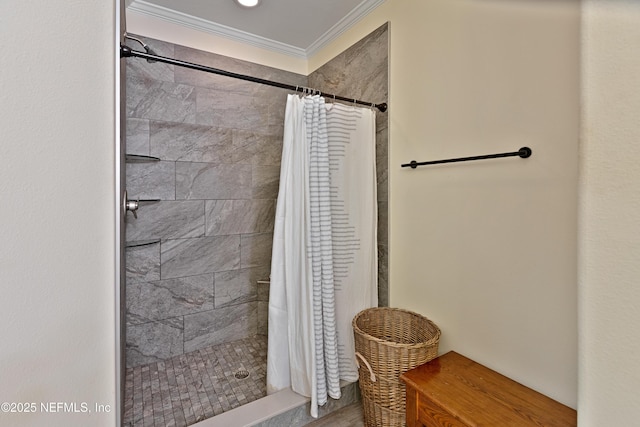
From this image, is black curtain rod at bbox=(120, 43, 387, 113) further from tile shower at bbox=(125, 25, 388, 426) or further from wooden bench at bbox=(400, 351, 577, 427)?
wooden bench at bbox=(400, 351, 577, 427)

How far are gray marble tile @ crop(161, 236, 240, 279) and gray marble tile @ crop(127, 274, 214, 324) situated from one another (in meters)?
0.06

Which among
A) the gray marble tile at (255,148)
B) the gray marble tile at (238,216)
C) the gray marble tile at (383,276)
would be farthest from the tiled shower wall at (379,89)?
the gray marble tile at (238,216)

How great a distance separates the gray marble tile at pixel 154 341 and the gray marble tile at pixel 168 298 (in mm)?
51

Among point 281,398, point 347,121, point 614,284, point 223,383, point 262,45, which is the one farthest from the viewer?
point 262,45

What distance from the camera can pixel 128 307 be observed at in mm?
1932

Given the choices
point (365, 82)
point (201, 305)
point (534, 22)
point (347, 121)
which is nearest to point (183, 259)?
point (201, 305)

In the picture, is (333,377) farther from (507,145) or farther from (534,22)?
(534,22)

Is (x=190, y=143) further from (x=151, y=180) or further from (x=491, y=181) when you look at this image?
(x=491, y=181)

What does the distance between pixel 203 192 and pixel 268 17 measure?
1.40 meters

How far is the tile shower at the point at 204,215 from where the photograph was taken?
1.82 m

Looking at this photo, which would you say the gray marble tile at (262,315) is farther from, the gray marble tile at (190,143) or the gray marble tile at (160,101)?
the gray marble tile at (160,101)

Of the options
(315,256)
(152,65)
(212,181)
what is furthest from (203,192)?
(315,256)

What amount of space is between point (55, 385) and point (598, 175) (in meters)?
1.47

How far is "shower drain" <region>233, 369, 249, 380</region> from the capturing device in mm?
1821
